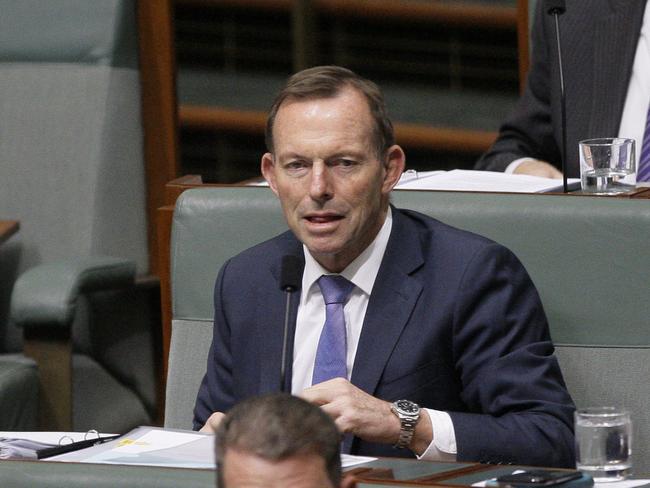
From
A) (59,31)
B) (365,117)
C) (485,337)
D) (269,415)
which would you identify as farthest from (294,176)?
(59,31)

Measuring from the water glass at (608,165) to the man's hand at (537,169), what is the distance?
273 mm

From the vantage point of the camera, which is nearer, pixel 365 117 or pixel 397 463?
pixel 397 463

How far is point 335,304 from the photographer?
157cm

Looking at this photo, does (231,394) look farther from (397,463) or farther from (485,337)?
(397,463)

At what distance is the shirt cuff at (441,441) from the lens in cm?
143

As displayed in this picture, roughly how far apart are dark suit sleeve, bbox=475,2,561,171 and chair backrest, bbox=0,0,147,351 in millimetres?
629

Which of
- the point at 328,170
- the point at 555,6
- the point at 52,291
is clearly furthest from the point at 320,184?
the point at 52,291

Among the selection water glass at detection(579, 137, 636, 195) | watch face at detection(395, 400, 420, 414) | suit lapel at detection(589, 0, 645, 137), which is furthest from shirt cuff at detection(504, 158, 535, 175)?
watch face at detection(395, 400, 420, 414)

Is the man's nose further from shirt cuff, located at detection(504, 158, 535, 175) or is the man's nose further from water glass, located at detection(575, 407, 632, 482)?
shirt cuff, located at detection(504, 158, 535, 175)

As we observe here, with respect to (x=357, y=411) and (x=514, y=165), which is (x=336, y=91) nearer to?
(x=357, y=411)

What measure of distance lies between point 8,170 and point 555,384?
1277 mm

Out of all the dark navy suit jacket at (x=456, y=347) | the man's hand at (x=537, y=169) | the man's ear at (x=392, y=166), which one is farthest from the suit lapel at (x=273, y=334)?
the man's hand at (x=537, y=169)

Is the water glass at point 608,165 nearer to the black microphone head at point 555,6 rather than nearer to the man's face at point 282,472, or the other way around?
the black microphone head at point 555,6

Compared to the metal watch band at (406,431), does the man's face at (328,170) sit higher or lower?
higher
